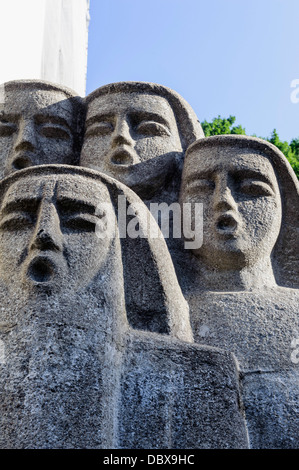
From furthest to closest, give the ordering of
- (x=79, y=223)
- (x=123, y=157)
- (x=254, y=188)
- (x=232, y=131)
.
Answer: (x=232, y=131) < (x=123, y=157) < (x=254, y=188) < (x=79, y=223)

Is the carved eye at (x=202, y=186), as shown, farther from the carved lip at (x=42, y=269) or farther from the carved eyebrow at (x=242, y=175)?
the carved lip at (x=42, y=269)

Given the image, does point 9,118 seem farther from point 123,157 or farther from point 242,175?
point 242,175

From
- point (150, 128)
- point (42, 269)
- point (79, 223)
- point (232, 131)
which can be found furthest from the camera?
point (232, 131)

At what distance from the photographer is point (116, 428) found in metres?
2.04

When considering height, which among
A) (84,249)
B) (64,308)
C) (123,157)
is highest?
(123,157)

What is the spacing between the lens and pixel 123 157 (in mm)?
3311

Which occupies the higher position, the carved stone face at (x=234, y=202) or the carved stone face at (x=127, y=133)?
the carved stone face at (x=127, y=133)

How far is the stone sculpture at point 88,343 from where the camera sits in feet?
6.33

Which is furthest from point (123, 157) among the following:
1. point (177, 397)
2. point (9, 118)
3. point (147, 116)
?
point (177, 397)

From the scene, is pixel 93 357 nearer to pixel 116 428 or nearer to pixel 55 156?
pixel 116 428

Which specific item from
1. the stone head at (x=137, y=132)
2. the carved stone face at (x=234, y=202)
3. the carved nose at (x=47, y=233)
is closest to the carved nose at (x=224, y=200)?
the carved stone face at (x=234, y=202)

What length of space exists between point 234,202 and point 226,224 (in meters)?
0.13

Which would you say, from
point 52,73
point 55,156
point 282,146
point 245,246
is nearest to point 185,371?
point 245,246

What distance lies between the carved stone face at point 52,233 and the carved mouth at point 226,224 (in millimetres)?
716
